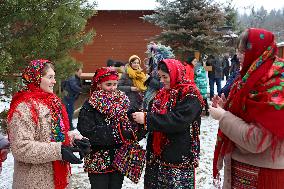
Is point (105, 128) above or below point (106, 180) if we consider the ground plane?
above

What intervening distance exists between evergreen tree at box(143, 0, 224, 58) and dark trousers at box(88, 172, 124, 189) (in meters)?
9.98

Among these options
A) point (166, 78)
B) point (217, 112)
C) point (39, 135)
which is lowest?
point (39, 135)

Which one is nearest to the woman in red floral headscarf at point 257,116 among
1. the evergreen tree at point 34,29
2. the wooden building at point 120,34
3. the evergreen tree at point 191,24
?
the evergreen tree at point 34,29

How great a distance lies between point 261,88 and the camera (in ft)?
7.46

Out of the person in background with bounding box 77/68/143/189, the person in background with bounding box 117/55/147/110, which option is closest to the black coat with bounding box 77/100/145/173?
the person in background with bounding box 77/68/143/189

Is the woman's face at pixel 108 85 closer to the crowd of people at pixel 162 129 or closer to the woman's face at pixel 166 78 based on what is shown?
the crowd of people at pixel 162 129

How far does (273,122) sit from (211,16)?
455 inches

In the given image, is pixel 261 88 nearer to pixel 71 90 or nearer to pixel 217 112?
pixel 217 112

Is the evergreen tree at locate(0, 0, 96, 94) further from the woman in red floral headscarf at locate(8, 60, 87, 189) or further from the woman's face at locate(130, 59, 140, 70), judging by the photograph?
the woman's face at locate(130, 59, 140, 70)

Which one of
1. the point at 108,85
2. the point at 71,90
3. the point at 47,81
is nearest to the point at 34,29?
the point at 108,85

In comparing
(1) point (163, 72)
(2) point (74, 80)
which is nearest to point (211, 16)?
(2) point (74, 80)

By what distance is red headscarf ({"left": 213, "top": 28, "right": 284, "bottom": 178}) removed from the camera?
7.17 ft

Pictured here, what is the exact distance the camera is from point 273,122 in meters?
2.19

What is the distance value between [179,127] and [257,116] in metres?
0.98
